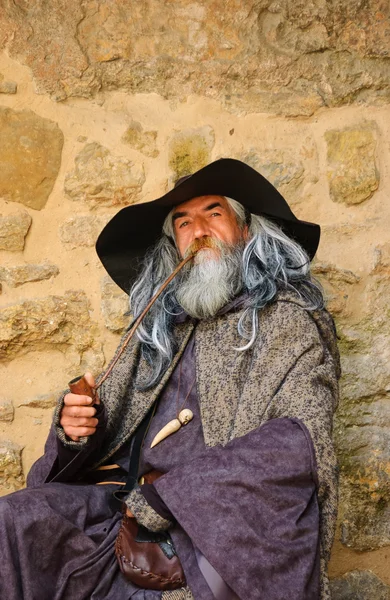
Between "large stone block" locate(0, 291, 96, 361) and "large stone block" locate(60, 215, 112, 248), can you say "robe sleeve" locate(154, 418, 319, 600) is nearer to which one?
"large stone block" locate(0, 291, 96, 361)

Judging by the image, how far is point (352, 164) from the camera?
264cm

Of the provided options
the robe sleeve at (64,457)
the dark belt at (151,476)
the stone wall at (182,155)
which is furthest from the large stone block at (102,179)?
the dark belt at (151,476)

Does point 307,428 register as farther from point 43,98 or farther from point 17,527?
point 43,98

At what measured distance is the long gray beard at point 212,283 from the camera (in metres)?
2.23

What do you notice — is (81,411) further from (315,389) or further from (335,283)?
(335,283)

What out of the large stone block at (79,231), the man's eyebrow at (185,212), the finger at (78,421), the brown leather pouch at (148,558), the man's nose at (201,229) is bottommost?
the brown leather pouch at (148,558)

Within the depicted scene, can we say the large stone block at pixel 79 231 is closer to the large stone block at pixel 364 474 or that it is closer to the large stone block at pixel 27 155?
the large stone block at pixel 27 155

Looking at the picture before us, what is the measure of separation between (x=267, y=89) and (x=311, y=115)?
0.18 metres

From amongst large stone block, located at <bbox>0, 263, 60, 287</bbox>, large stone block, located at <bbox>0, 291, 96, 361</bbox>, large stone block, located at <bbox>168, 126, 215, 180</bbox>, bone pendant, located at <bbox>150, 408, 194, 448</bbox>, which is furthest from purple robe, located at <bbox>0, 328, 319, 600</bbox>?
large stone block, located at <bbox>168, 126, 215, 180</bbox>

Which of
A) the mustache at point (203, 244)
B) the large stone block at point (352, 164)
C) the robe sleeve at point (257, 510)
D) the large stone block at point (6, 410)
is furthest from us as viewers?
the large stone block at point (352, 164)

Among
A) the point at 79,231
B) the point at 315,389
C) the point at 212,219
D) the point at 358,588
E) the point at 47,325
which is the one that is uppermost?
the point at 79,231

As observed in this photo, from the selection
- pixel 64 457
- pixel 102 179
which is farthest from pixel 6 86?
pixel 64 457

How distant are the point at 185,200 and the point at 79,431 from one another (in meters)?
0.79

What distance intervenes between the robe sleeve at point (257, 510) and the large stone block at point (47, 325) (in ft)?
3.05
